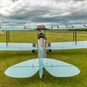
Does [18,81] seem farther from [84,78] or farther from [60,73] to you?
[84,78]

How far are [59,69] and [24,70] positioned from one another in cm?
128

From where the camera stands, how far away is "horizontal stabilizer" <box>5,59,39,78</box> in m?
5.57

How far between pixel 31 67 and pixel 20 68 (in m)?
0.41

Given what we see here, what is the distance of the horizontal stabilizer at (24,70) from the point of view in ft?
18.3

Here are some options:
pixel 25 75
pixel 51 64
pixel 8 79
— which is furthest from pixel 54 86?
pixel 8 79

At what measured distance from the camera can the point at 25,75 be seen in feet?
18.2

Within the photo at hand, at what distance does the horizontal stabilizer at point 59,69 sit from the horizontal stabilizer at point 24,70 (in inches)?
17.3

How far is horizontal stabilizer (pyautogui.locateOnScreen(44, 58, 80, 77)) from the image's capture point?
5587 mm

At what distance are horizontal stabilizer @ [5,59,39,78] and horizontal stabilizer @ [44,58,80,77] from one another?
0.44 m

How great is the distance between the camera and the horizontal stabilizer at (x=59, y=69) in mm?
5587

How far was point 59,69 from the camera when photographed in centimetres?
589

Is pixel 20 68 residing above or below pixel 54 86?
above

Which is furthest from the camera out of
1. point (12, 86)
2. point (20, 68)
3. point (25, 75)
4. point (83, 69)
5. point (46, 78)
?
point (83, 69)

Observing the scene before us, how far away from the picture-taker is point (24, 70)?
583 centimetres
